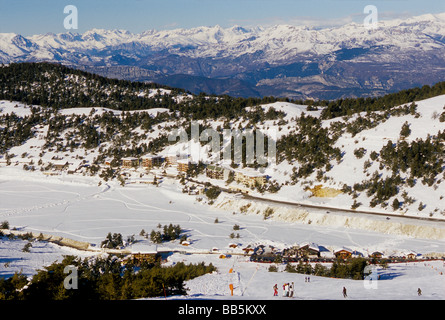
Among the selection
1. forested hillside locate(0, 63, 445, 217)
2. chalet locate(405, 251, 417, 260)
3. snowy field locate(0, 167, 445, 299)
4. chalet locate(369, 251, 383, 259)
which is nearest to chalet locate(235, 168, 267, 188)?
forested hillside locate(0, 63, 445, 217)

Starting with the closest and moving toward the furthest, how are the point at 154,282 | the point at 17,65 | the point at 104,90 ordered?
1. the point at 154,282
2. the point at 104,90
3. the point at 17,65

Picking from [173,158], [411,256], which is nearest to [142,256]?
[411,256]

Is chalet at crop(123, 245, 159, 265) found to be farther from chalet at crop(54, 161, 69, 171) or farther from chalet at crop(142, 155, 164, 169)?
chalet at crop(54, 161, 69, 171)

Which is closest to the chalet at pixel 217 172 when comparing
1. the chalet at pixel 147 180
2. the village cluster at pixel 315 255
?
the chalet at pixel 147 180

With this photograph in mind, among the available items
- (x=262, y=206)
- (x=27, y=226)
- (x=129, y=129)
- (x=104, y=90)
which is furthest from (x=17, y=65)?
(x=262, y=206)
